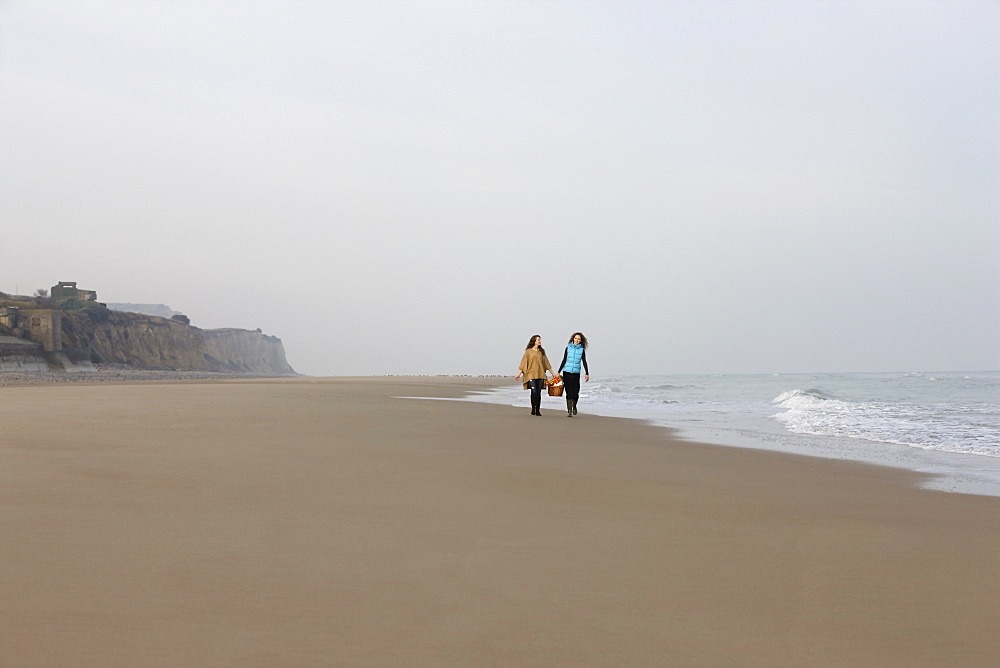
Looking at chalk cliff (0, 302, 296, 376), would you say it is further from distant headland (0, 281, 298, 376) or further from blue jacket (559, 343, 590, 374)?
blue jacket (559, 343, 590, 374)

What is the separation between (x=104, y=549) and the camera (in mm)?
3355

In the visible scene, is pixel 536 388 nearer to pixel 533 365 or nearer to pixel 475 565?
pixel 533 365

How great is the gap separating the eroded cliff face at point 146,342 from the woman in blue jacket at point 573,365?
7230cm

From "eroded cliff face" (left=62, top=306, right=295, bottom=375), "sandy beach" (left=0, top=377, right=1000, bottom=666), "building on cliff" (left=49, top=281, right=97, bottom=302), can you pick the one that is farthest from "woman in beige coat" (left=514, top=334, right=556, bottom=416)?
"building on cliff" (left=49, top=281, right=97, bottom=302)

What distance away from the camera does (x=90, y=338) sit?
79.0 metres

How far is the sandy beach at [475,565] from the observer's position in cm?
243

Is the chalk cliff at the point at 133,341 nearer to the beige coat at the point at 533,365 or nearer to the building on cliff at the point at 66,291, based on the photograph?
the building on cliff at the point at 66,291

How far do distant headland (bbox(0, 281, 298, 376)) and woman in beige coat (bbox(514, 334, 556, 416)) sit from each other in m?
62.8

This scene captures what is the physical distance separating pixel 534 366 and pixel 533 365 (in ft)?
0.11

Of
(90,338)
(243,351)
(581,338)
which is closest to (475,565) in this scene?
(581,338)

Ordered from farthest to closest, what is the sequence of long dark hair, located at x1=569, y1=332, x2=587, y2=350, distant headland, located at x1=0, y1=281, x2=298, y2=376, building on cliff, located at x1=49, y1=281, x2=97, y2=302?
building on cliff, located at x1=49, y1=281, x2=97, y2=302 → distant headland, located at x1=0, y1=281, x2=298, y2=376 → long dark hair, located at x1=569, y1=332, x2=587, y2=350

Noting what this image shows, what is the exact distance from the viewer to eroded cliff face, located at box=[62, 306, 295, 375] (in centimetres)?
7719

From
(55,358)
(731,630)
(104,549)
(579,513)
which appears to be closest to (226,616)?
(104,549)

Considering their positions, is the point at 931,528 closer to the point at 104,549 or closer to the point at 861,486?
the point at 861,486
